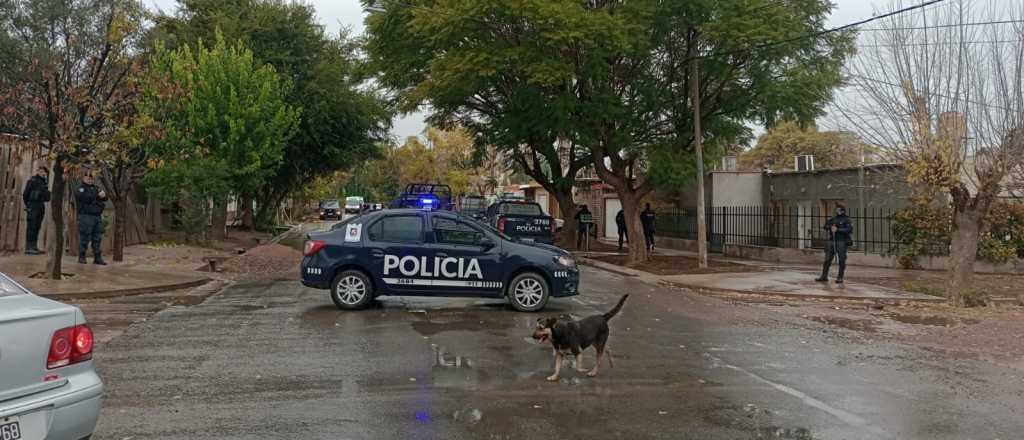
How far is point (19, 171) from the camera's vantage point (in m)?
18.9

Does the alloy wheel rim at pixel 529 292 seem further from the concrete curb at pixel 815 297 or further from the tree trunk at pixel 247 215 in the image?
the tree trunk at pixel 247 215

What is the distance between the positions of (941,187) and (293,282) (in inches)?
500

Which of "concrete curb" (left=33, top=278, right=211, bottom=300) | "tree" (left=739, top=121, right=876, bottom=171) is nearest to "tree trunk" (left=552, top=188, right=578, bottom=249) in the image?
"concrete curb" (left=33, top=278, right=211, bottom=300)

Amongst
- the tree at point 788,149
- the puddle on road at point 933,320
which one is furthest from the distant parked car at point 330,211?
the puddle on road at point 933,320

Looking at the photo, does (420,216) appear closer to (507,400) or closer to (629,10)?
(507,400)

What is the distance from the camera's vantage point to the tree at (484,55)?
19344mm

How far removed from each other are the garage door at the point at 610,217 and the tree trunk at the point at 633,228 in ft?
55.6

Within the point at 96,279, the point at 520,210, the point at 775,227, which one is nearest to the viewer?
the point at 96,279

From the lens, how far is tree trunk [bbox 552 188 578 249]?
33.3 metres

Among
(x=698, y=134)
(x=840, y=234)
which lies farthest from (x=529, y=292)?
(x=698, y=134)

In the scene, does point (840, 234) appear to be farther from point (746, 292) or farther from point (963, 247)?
point (746, 292)

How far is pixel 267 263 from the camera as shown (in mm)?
20906

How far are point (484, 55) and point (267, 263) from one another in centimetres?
766

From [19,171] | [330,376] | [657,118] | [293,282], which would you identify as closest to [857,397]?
[330,376]
